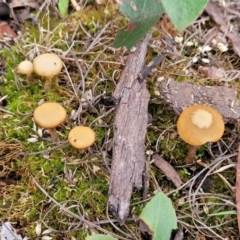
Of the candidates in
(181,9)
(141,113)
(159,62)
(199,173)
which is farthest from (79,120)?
(181,9)

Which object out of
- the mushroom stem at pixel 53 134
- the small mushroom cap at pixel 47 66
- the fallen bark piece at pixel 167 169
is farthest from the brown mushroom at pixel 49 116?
the fallen bark piece at pixel 167 169

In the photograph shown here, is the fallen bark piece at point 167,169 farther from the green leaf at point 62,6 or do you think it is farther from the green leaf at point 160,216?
the green leaf at point 62,6

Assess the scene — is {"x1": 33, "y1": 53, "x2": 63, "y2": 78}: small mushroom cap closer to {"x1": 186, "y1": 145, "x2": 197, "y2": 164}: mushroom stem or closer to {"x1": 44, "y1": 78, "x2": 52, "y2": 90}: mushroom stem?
{"x1": 44, "y1": 78, "x2": 52, "y2": 90}: mushroom stem

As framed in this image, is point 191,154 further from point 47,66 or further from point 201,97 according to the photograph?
point 47,66

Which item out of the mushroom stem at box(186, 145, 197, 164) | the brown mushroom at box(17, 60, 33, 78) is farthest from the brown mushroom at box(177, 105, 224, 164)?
the brown mushroom at box(17, 60, 33, 78)

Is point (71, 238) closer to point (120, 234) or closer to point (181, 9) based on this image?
point (120, 234)
